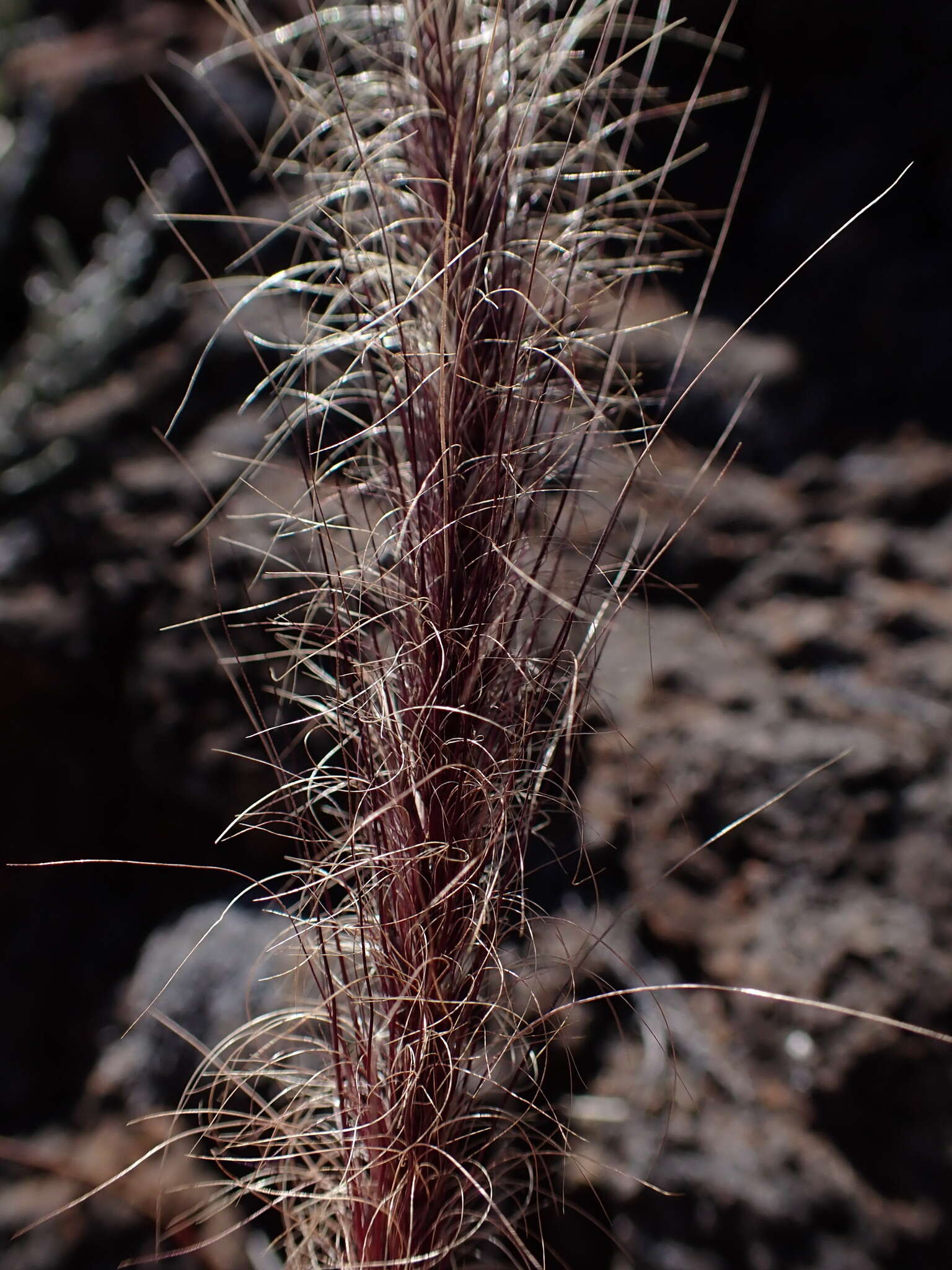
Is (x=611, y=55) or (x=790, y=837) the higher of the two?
(x=611, y=55)

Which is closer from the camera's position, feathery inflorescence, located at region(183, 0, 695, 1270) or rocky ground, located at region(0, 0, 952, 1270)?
feathery inflorescence, located at region(183, 0, 695, 1270)

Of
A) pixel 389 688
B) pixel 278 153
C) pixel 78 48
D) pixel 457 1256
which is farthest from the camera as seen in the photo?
pixel 78 48

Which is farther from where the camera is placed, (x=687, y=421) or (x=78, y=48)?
(x=78, y=48)

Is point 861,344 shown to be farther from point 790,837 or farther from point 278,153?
point 278,153

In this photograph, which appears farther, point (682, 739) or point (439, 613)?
point (682, 739)

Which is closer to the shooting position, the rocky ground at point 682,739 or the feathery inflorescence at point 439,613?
the feathery inflorescence at point 439,613

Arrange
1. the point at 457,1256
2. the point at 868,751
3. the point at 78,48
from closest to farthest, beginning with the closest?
the point at 457,1256, the point at 868,751, the point at 78,48

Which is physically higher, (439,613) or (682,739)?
(439,613)

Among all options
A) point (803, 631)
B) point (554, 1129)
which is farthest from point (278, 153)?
point (554, 1129)
